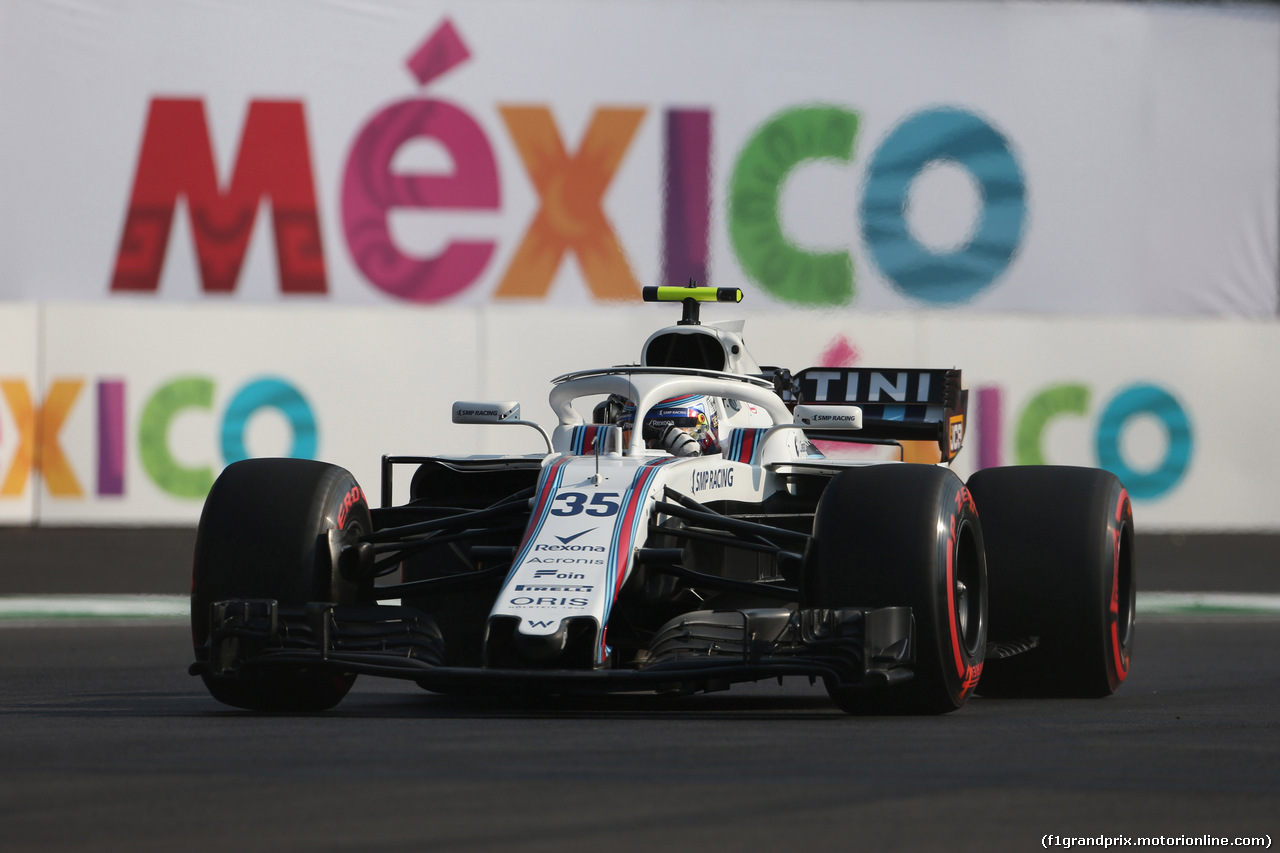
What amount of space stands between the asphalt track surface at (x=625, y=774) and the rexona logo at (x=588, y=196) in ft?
35.6

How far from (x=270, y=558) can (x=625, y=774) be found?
2756mm

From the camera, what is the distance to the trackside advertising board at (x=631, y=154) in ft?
62.9

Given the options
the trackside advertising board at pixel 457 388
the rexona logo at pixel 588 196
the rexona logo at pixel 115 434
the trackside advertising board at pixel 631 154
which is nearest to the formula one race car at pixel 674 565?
the trackside advertising board at pixel 457 388

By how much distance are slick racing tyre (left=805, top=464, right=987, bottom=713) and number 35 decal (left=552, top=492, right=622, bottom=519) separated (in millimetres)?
828

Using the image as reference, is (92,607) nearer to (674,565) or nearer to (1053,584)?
(674,565)

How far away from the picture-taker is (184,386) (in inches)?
723

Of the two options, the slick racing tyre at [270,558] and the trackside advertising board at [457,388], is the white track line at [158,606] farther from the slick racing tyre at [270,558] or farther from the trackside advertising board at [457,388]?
the slick racing tyre at [270,558]

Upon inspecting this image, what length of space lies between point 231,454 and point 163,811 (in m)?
13.3

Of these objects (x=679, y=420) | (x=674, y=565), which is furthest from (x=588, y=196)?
(x=674, y=565)

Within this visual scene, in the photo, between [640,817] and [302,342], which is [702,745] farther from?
[302,342]

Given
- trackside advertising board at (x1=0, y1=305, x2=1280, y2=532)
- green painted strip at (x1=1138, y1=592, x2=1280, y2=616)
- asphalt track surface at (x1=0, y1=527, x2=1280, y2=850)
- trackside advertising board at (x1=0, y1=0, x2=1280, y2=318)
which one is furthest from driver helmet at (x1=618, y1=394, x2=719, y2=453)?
trackside advertising board at (x1=0, y1=0, x2=1280, y2=318)

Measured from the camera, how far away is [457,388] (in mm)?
18781

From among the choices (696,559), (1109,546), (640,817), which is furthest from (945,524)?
(640,817)

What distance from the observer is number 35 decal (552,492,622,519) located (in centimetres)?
797
